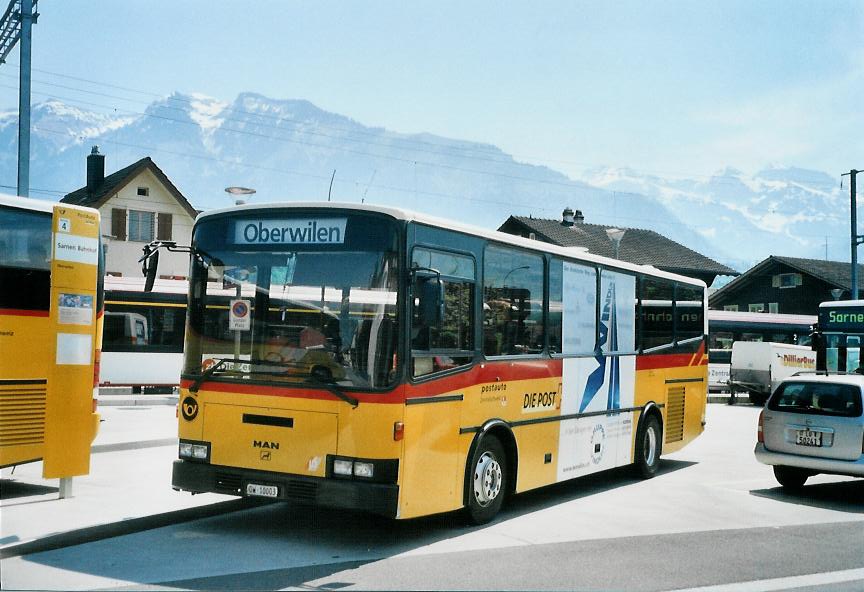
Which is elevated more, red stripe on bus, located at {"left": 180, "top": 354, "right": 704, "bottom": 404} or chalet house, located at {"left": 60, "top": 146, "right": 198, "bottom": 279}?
chalet house, located at {"left": 60, "top": 146, "right": 198, "bottom": 279}

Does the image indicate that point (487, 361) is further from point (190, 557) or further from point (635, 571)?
point (190, 557)

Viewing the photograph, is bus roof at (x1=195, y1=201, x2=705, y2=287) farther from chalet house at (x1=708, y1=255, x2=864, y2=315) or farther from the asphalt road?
chalet house at (x1=708, y1=255, x2=864, y2=315)

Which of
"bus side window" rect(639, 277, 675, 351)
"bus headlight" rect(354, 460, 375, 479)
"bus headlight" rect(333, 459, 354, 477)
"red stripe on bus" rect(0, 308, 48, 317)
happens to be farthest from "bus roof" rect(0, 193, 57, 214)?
"bus side window" rect(639, 277, 675, 351)

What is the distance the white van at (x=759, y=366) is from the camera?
115 feet

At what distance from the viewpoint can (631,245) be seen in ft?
228

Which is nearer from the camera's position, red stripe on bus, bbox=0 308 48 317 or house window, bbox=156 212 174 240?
red stripe on bus, bbox=0 308 48 317

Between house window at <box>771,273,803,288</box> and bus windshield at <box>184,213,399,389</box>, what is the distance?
65061 mm

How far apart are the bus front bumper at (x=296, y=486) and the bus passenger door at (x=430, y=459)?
0.24 meters

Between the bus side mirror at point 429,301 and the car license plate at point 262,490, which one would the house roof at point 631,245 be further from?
the car license plate at point 262,490

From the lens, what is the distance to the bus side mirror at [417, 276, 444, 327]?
8.32m

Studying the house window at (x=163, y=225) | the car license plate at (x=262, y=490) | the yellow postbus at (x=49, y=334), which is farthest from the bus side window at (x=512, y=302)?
the house window at (x=163, y=225)

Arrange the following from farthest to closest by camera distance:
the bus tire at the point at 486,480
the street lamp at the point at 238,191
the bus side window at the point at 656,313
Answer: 1. the bus side window at the point at 656,313
2. the street lamp at the point at 238,191
3. the bus tire at the point at 486,480

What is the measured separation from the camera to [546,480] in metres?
A: 10.9

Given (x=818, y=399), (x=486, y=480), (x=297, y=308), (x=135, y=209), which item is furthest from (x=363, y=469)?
(x=135, y=209)
